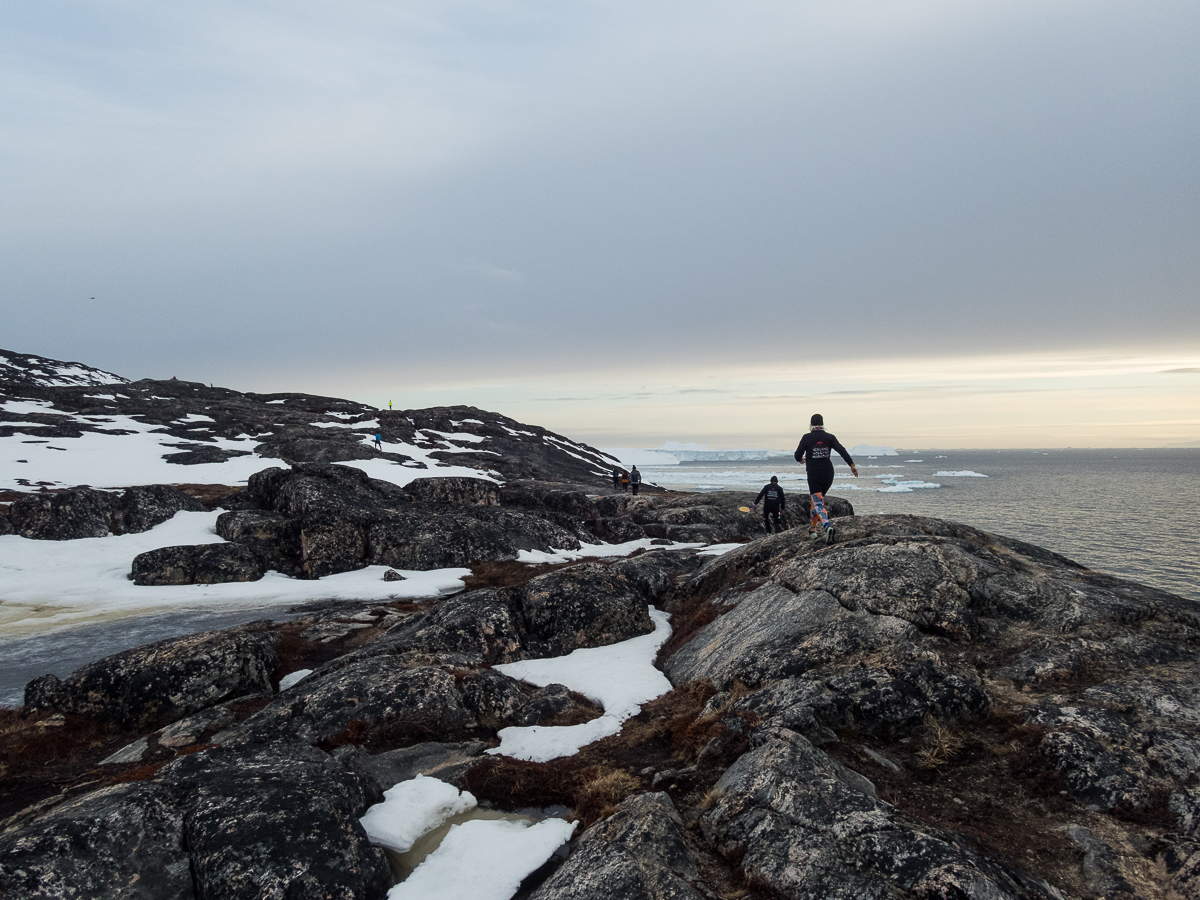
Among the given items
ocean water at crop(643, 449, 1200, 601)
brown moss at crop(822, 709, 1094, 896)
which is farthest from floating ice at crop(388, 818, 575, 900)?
ocean water at crop(643, 449, 1200, 601)

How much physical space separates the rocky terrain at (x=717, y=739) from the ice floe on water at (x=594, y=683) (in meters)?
0.43

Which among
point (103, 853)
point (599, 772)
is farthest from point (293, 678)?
point (599, 772)

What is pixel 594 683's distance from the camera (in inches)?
574

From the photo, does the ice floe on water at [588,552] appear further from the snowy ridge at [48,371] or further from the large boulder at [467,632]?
the snowy ridge at [48,371]

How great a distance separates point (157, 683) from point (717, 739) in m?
13.5

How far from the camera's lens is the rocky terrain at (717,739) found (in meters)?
6.70

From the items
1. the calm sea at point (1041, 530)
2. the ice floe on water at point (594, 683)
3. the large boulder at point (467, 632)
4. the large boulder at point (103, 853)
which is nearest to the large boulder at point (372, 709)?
the ice floe on water at point (594, 683)

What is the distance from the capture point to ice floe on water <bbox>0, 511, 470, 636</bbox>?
21.8 metres

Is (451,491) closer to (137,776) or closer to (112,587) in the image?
(112,587)

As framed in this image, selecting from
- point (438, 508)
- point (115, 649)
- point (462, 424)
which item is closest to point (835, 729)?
point (115, 649)

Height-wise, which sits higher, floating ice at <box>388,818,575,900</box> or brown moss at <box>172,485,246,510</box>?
brown moss at <box>172,485,246,510</box>

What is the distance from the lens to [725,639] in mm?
14836

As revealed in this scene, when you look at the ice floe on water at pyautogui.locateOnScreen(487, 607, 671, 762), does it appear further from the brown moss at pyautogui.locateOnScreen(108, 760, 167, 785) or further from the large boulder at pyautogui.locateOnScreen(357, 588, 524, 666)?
the brown moss at pyautogui.locateOnScreen(108, 760, 167, 785)

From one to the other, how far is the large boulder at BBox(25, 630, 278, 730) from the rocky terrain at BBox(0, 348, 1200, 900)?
0.06 meters
